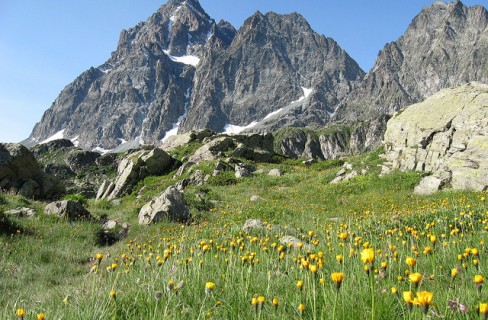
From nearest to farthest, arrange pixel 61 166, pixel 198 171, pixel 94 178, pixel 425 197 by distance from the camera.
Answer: pixel 425 197, pixel 198 171, pixel 94 178, pixel 61 166

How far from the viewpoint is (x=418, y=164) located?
2166 cm

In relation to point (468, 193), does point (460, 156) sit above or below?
above

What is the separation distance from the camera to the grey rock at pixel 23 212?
40.6 feet

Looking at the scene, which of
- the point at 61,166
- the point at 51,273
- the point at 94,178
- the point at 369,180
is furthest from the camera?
the point at 61,166

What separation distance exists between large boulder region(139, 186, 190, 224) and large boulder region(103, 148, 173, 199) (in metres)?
16.3

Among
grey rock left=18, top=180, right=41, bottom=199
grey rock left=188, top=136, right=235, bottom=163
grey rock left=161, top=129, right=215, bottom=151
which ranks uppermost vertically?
grey rock left=161, top=129, right=215, bottom=151

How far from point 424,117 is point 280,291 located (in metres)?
23.1

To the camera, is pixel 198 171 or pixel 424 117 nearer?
pixel 424 117

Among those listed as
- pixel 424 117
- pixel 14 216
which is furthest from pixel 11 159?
pixel 424 117

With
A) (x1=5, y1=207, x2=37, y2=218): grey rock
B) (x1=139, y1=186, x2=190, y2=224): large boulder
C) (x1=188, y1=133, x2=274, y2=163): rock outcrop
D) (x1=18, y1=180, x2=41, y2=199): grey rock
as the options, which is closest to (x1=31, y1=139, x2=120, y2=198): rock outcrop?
(x1=188, y1=133, x2=274, y2=163): rock outcrop

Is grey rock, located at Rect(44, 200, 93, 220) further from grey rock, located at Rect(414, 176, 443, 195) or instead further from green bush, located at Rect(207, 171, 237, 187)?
grey rock, located at Rect(414, 176, 443, 195)

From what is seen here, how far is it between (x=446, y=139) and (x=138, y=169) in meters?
24.6

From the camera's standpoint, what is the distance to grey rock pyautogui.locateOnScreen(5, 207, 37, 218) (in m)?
12.4

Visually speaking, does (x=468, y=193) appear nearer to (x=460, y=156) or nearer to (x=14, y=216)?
(x=460, y=156)
